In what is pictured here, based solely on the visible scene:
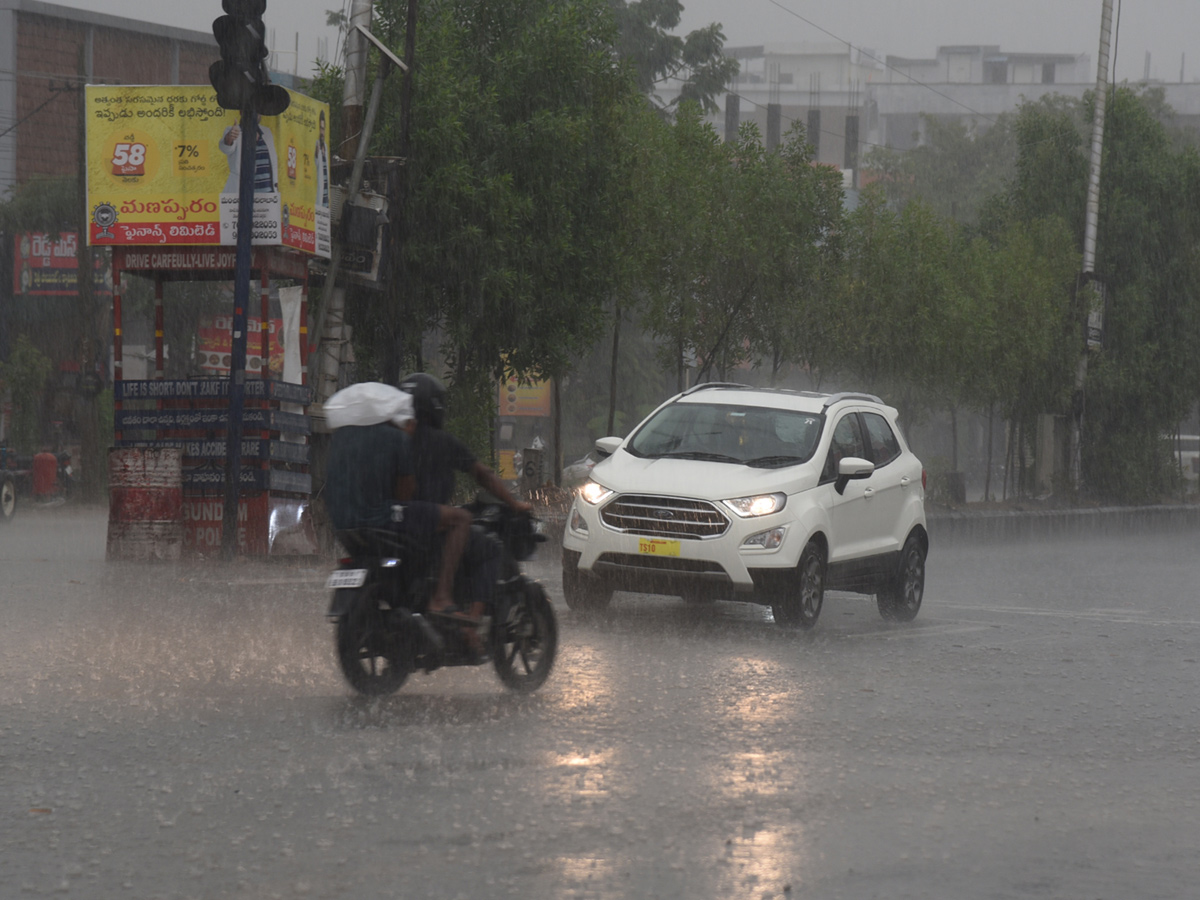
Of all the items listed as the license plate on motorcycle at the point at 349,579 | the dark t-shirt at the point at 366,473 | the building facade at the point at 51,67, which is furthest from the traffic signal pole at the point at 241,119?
the building facade at the point at 51,67

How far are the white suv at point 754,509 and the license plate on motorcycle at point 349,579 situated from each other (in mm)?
4211

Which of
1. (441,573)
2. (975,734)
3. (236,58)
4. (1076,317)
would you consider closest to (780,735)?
(975,734)

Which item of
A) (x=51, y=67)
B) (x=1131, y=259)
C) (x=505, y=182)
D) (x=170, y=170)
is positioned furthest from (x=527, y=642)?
(x=51, y=67)

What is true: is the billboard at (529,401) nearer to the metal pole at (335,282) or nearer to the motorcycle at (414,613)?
the metal pole at (335,282)

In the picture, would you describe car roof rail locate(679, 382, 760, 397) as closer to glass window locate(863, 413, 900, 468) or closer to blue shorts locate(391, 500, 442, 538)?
glass window locate(863, 413, 900, 468)

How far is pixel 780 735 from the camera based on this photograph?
Answer: 8.11 metres

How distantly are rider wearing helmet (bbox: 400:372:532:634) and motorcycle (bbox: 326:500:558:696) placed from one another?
3.3 inches

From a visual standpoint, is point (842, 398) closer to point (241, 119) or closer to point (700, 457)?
point (700, 457)

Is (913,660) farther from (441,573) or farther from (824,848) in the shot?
(824,848)

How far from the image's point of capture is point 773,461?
13273mm

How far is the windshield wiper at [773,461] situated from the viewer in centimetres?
1316

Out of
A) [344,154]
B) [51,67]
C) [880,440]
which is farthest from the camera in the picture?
[51,67]

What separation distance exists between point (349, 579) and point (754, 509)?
15.2 ft

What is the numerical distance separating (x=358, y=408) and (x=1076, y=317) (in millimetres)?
34649
